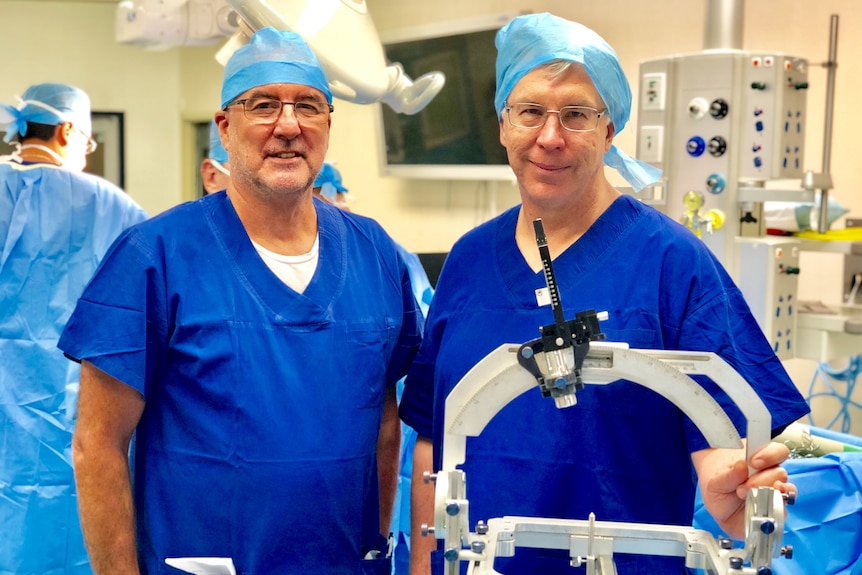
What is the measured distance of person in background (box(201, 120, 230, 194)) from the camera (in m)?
2.69

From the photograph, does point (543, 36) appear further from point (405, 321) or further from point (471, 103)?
point (471, 103)

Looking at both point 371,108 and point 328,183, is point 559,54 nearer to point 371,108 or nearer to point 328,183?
point 328,183

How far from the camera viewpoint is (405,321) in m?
1.58

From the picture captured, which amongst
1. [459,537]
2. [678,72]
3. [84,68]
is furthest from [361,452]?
[84,68]

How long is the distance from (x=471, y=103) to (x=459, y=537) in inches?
141

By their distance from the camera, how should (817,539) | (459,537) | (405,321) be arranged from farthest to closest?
(817,539), (405,321), (459,537)

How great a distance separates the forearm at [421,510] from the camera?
4.58 ft

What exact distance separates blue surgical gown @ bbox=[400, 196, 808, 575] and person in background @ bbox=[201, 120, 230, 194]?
1535mm

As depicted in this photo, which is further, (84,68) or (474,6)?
(84,68)

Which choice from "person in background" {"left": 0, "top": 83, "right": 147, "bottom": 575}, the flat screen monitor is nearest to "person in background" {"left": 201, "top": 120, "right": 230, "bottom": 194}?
"person in background" {"left": 0, "top": 83, "right": 147, "bottom": 575}

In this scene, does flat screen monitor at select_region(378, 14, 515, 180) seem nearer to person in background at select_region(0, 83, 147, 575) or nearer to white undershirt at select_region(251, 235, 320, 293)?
person in background at select_region(0, 83, 147, 575)

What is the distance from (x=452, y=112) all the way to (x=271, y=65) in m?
3.13

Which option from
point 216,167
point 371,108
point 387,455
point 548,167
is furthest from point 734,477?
point 371,108

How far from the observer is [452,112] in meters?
4.53
